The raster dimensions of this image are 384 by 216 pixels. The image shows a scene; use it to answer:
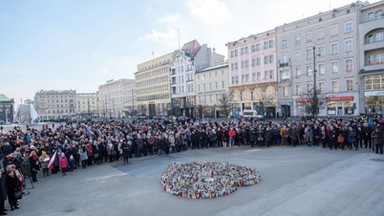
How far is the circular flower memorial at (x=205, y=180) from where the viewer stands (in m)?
9.31

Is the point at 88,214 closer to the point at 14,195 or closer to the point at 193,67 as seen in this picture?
the point at 14,195

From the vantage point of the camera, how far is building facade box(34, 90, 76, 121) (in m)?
156

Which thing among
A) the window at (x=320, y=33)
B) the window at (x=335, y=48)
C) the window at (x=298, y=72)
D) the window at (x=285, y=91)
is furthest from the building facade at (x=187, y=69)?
the window at (x=335, y=48)

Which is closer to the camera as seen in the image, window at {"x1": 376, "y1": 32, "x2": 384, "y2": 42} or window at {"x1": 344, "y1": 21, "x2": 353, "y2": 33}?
window at {"x1": 376, "y1": 32, "x2": 384, "y2": 42}

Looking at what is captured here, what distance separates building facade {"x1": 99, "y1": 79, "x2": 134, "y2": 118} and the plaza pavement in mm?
103972

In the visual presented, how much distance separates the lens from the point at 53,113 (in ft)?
523

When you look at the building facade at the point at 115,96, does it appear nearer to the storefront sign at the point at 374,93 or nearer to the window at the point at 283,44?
the window at the point at 283,44

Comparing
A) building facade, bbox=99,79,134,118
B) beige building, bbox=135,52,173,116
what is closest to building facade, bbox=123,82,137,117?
building facade, bbox=99,79,134,118

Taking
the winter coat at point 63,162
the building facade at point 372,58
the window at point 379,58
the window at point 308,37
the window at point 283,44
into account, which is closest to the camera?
the winter coat at point 63,162

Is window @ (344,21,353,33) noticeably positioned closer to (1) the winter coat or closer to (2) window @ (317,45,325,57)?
(2) window @ (317,45,325,57)

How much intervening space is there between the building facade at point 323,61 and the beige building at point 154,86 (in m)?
37.3

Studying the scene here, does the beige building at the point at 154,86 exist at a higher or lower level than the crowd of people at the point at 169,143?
higher

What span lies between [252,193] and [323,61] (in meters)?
44.2

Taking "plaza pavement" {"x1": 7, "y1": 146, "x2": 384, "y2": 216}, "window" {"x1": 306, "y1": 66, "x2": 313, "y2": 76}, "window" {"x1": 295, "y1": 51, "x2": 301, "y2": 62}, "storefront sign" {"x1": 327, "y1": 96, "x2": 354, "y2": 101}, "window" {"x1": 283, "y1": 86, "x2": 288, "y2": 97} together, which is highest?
"window" {"x1": 295, "y1": 51, "x2": 301, "y2": 62}
